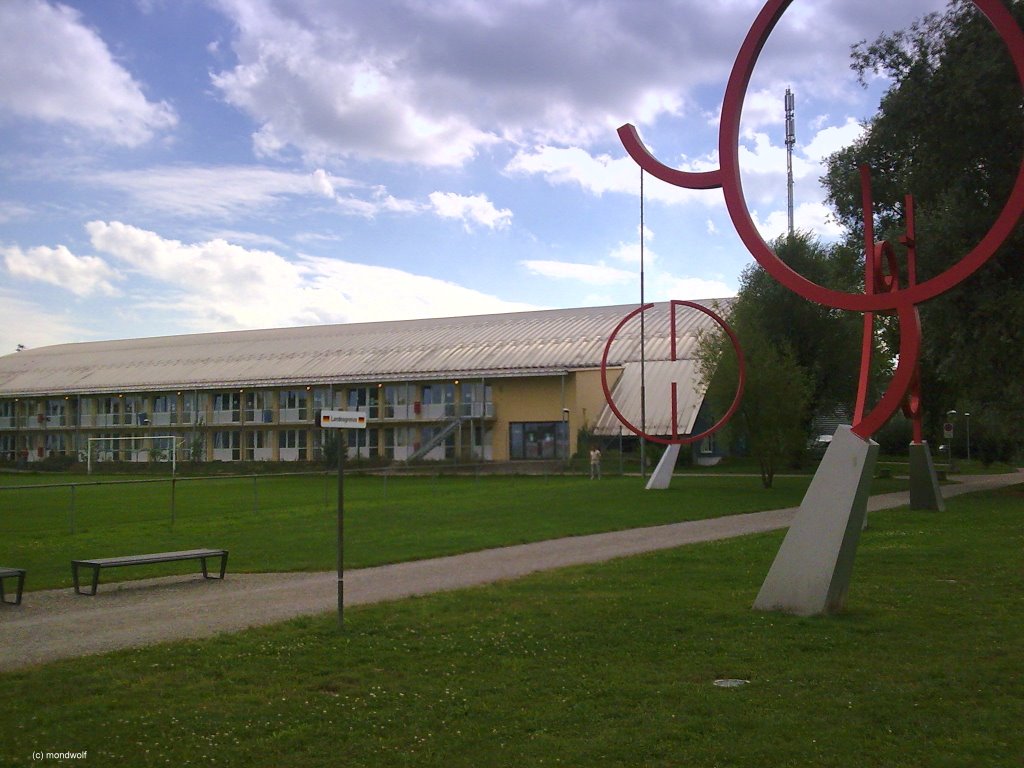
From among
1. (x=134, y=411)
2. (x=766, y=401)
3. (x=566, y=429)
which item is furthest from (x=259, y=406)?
(x=766, y=401)

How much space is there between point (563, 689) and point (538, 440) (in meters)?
49.9

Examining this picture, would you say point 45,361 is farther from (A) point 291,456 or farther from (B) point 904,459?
(B) point 904,459

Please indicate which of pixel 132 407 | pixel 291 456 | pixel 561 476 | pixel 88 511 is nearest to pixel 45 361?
pixel 132 407

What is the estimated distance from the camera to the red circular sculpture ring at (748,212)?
10.8m

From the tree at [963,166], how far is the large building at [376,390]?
21.7 meters

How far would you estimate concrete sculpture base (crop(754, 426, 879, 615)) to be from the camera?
424 inches

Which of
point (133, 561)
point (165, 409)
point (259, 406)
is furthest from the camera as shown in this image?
point (165, 409)

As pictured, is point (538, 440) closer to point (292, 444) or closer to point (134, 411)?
point (292, 444)

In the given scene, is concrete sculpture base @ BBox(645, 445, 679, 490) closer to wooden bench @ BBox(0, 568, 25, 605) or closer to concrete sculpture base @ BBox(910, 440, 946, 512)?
concrete sculpture base @ BBox(910, 440, 946, 512)

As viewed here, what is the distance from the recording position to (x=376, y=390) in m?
62.6

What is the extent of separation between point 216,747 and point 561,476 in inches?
1605

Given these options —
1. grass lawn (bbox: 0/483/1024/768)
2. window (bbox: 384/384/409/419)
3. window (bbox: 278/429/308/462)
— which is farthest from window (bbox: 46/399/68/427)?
grass lawn (bbox: 0/483/1024/768)

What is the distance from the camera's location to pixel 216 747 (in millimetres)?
6461

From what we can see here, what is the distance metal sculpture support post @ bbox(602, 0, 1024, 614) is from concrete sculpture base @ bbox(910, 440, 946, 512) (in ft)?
46.9
